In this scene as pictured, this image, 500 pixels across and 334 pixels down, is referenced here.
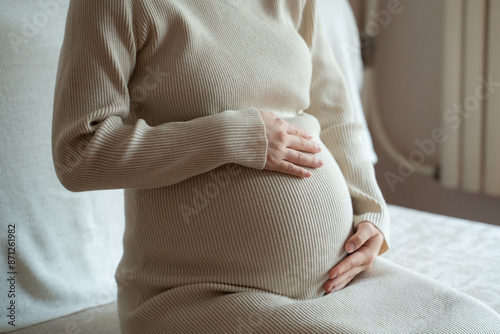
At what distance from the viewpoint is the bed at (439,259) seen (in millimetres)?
985

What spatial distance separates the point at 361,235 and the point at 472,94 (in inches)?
46.4

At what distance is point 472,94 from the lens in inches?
69.4

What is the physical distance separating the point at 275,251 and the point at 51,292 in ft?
1.86

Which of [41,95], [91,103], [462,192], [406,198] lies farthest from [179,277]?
[406,198]

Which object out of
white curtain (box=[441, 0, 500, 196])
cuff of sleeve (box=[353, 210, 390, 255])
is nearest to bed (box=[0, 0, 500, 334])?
cuff of sleeve (box=[353, 210, 390, 255])

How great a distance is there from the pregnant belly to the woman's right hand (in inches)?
0.6

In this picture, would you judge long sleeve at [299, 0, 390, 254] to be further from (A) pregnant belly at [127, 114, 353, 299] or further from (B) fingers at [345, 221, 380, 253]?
(A) pregnant belly at [127, 114, 353, 299]

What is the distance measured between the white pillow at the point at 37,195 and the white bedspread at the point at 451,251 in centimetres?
72

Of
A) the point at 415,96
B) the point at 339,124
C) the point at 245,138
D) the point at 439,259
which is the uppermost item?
the point at 245,138

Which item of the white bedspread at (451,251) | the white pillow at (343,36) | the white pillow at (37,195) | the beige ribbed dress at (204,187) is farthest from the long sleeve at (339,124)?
the white pillow at (343,36)

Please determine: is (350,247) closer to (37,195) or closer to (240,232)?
(240,232)

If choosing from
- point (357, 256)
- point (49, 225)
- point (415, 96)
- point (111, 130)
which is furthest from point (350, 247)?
point (415, 96)

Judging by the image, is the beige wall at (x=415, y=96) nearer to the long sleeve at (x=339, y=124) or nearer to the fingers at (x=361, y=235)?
the long sleeve at (x=339, y=124)

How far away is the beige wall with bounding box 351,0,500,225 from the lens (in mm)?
1963
